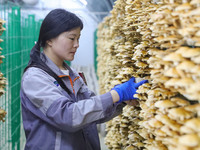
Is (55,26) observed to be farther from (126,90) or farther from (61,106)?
(126,90)

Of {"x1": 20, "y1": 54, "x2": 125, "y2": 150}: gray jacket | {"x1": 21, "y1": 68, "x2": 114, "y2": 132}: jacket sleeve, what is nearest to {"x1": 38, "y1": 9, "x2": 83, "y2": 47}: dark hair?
{"x1": 20, "y1": 54, "x2": 125, "y2": 150}: gray jacket

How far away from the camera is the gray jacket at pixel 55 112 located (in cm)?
227

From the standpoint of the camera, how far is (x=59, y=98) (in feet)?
7.61

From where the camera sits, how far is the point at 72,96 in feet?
9.02

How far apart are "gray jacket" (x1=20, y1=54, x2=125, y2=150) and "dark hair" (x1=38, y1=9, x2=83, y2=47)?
0.30 meters

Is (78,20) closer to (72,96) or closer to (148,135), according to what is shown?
(72,96)

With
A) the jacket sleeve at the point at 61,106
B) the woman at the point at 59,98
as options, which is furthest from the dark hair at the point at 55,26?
the jacket sleeve at the point at 61,106

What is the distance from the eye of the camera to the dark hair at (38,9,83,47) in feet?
8.76

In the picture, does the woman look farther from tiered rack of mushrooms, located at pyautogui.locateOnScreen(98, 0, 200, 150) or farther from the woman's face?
tiered rack of mushrooms, located at pyautogui.locateOnScreen(98, 0, 200, 150)

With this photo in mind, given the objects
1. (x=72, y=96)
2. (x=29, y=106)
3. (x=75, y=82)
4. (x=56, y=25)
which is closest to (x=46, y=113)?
(x=29, y=106)

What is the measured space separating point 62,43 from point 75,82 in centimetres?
49

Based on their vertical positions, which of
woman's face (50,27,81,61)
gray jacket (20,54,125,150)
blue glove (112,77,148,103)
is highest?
woman's face (50,27,81,61)

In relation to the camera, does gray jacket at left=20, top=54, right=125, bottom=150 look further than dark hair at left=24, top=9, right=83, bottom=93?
No

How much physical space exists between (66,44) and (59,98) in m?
0.67
